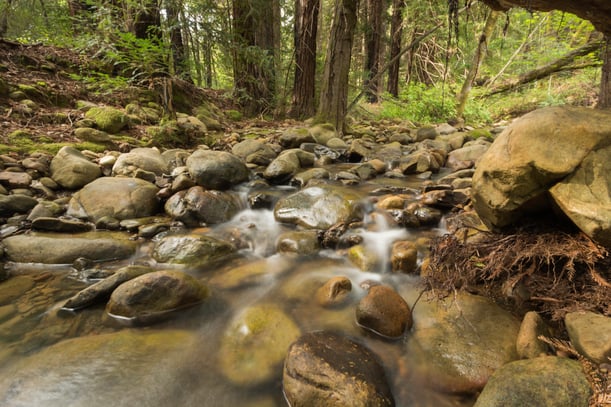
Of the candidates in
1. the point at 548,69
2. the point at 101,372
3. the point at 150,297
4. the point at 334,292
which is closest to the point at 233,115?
the point at 150,297

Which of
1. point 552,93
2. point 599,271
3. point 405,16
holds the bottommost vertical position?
point 599,271

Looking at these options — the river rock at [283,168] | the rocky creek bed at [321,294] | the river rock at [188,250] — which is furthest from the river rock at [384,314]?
the river rock at [283,168]

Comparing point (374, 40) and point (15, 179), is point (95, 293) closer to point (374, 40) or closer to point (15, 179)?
point (15, 179)

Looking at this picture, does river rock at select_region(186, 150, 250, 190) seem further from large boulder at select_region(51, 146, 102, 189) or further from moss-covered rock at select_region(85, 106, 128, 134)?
moss-covered rock at select_region(85, 106, 128, 134)

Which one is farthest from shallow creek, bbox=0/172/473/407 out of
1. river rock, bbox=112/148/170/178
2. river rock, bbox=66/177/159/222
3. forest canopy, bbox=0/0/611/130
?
forest canopy, bbox=0/0/611/130

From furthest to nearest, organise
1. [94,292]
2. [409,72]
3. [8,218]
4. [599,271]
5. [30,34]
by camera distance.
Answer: [409,72] → [30,34] → [8,218] → [94,292] → [599,271]

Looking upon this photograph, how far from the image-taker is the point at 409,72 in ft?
42.4

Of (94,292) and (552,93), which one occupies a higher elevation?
(552,93)

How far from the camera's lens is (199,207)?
4.07m

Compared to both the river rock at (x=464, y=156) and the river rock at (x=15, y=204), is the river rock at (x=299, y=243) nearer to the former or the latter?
the river rock at (x=15, y=204)

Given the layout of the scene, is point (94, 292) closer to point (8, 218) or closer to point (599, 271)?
point (8, 218)

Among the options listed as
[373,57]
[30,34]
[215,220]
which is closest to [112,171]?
[215,220]

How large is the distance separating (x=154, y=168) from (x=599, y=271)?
17.3ft

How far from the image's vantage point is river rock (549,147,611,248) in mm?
1655
